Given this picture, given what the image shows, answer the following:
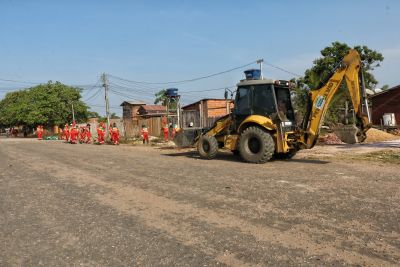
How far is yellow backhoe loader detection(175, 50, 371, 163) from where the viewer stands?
10844mm

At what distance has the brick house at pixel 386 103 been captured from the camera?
29500mm

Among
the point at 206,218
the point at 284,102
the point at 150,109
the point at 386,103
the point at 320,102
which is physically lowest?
the point at 206,218

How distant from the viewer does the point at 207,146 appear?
13102 mm

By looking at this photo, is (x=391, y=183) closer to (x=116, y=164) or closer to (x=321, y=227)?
(x=321, y=227)

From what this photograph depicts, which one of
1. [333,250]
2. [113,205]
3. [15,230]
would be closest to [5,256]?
[15,230]

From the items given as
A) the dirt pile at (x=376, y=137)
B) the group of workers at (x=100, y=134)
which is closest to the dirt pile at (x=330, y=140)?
the dirt pile at (x=376, y=137)

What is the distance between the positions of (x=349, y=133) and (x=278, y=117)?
192cm

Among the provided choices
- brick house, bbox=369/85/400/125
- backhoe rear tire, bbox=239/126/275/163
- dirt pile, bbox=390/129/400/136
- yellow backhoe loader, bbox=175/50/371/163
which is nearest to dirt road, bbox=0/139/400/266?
backhoe rear tire, bbox=239/126/275/163

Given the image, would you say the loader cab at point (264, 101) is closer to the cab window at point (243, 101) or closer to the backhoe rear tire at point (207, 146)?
the cab window at point (243, 101)

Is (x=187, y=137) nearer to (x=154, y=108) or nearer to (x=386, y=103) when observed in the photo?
(x=386, y=103)

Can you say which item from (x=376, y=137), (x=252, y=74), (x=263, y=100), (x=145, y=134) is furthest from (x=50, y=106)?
(x=263, y=100)

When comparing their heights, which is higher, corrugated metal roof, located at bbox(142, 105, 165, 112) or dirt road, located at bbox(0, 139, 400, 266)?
corrugated metal roof, located at bbox(142, 105, 165, 112)

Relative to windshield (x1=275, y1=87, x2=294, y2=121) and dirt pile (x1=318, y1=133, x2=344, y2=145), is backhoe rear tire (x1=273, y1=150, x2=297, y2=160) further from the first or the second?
dirt pile (x1=318, y1=133, x2=344, y2=145)

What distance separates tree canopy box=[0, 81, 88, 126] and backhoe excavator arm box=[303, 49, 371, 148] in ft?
156
